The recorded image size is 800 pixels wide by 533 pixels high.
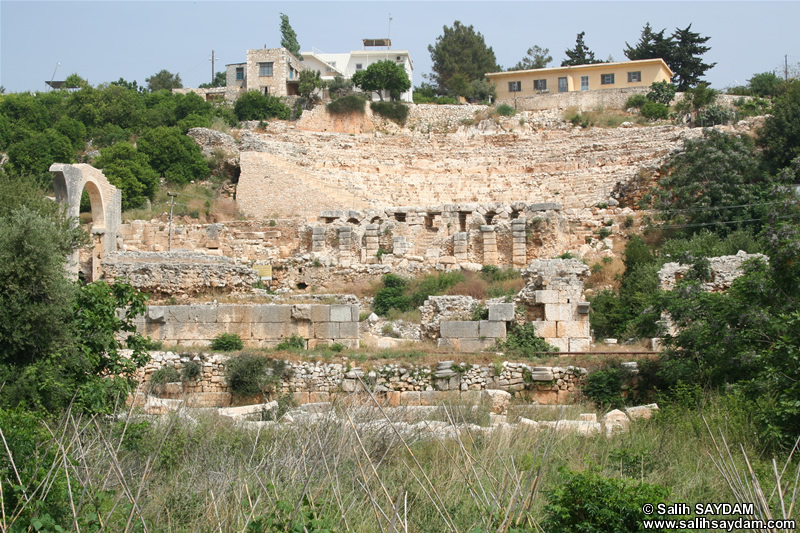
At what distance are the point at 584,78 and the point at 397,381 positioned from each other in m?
36.5

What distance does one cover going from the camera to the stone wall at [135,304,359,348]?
1469 cm

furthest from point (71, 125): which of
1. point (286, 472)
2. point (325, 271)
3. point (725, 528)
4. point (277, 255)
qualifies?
point (725, 528)

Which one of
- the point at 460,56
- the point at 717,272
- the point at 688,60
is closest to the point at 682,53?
the point at 688,60

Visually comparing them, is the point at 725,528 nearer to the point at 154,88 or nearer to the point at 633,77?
the point at 633,77

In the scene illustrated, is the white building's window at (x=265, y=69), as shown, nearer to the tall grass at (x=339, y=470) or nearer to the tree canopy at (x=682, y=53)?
the tree canopy at (x=682, y=53)

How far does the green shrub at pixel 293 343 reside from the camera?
14.2 m

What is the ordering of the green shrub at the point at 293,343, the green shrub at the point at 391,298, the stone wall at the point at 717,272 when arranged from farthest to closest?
the green shrub at the point at 391,298, the stone wall at the point at 717,272, the green shrub at the point at 293,343

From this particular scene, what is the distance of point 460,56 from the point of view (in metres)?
54.5

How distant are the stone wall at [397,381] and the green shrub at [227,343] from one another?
26.1 inches

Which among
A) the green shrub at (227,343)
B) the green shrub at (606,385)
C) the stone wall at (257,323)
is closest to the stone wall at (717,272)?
the green shrub at (606,385)

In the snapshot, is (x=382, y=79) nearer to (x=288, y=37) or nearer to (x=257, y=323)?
(x=288, y=37)

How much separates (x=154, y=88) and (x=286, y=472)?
199 feet

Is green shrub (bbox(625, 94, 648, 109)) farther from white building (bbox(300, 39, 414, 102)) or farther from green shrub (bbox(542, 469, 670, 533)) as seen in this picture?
green shrub (bbox(542, 469, 670, 533))

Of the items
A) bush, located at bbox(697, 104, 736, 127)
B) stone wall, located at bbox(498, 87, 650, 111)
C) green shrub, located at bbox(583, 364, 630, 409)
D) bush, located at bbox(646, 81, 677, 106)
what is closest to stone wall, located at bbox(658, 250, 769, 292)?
green shrub, located at bbox(583, 364, 630, 409)
